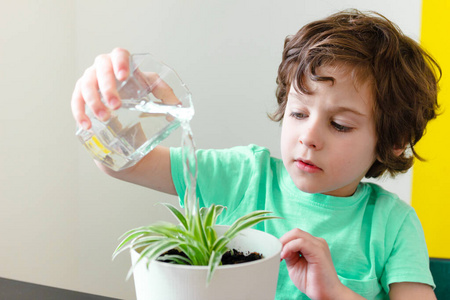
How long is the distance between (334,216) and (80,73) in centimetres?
106

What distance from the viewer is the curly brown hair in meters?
0.90

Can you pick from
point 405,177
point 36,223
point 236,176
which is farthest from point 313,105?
point 36,223

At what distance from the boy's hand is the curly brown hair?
0.29 meters

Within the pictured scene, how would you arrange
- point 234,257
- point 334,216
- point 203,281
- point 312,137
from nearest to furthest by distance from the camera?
point 203,281
point 234,257
point 312,137
point 334,216

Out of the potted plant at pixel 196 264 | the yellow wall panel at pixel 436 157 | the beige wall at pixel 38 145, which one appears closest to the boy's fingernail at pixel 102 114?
the potted plant at pixel 196 264

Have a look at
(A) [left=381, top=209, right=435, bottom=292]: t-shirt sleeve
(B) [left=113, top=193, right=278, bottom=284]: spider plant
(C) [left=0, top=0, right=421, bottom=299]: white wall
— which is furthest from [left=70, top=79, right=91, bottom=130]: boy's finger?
(C) [left=0, top=0, right=421, bottom=299]: white wall

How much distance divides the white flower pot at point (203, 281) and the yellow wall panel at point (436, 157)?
1.12 meters

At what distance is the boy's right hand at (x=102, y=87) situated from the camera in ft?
2.12

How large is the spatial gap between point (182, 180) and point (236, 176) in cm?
13

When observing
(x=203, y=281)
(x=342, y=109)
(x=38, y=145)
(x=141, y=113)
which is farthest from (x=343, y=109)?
(x=38, y=145)

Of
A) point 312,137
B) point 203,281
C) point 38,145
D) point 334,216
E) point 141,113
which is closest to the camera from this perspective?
point 203,281

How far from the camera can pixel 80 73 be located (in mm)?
1646

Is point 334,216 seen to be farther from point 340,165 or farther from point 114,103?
point 114,103

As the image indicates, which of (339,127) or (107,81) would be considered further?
(339,127)
